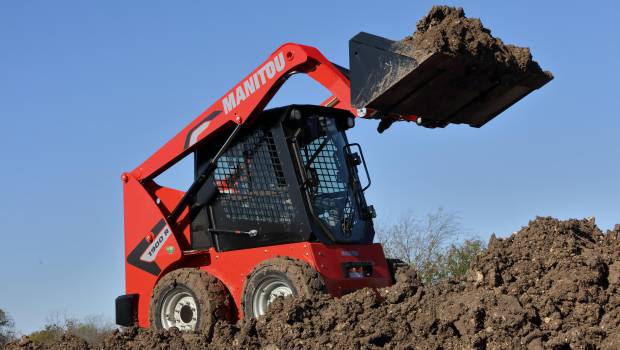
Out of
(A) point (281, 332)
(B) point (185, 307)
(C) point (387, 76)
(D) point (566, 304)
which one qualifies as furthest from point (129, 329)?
(D) point (566, 304)

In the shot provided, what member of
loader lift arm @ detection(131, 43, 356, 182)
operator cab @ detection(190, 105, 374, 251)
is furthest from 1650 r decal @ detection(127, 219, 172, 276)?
loader lift arm @ detection(131, 43, 356, 182)

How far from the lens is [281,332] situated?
6492 millimetres

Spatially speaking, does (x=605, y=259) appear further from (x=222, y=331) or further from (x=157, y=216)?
(x=157, y=216)

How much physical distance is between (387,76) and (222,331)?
8.22ft

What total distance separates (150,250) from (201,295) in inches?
47.0

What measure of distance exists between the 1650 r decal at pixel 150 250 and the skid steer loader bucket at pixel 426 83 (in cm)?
267

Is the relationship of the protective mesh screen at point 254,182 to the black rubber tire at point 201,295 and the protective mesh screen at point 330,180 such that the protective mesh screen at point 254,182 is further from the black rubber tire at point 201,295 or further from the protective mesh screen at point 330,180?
the black rubber tire at point 201,295

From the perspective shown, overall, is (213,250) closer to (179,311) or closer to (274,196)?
(179,311)

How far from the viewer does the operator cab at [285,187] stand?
26.2 feet

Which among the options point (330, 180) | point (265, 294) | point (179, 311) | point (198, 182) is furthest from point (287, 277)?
point (198, 182)

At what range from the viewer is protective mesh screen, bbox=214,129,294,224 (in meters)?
8.08

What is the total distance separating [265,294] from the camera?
768 cm

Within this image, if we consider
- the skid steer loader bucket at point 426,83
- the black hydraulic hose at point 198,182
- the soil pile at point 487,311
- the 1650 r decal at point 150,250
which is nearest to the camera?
the soil pile at point 487,311

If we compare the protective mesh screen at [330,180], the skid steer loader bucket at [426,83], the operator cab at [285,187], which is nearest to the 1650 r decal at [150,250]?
the operator cab at [285,187]
